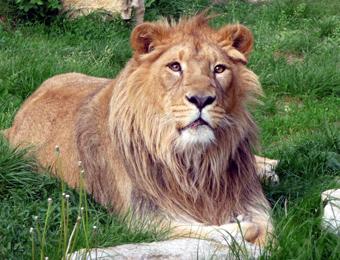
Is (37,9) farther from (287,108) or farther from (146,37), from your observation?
(146,37)

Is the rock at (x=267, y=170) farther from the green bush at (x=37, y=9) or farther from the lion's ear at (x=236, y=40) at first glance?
the green bush at (x=37, y=9)

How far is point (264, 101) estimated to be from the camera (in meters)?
8.41

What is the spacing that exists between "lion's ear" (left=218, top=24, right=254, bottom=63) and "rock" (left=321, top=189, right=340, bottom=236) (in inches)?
37.8

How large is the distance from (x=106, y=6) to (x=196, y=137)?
5418mm

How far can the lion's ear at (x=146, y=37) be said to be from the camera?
16.8 ft

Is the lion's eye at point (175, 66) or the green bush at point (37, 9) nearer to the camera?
the lion's eye at point (175, 66)

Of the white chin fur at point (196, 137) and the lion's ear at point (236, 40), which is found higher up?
the lion's ear at point (236, 40)

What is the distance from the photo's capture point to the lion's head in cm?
491

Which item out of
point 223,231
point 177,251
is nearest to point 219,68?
point 223,231

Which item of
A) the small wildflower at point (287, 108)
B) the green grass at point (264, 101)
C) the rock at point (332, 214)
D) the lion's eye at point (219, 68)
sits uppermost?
the lion's eye at point (219, 68)

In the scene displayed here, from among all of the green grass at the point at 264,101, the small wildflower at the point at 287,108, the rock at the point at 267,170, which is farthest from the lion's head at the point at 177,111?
the small wildflower at the point at 287,108

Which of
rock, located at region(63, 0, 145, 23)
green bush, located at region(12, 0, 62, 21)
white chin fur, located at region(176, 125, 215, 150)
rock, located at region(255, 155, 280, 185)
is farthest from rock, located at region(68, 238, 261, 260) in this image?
rock, located at region(63, 0, 145, 23)

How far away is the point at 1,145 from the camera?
582 centimetres

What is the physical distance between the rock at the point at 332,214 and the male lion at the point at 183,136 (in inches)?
13.6
